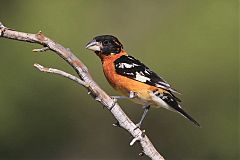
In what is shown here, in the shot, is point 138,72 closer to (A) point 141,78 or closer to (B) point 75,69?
(A) point 141,78

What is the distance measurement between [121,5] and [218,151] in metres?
2.08

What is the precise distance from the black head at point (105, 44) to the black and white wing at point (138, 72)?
7 centimetres

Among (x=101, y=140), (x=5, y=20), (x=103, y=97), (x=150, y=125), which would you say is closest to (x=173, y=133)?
(x=150, y=125)

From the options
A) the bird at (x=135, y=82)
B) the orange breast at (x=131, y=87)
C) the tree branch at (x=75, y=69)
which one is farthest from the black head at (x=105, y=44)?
the tree branch at (x=75, y=69)

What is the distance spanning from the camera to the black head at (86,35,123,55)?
339cm

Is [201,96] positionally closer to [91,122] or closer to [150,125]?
[150,125]

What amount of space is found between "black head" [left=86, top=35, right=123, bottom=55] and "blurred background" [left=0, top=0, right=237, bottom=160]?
336cm

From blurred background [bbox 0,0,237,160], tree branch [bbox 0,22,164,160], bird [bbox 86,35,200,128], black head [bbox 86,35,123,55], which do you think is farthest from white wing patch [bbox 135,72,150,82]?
blurred background [bbox 0,0,237,160]

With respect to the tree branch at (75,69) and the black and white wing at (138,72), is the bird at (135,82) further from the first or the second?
the tree branch at (75,69)

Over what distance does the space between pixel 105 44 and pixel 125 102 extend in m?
3.49

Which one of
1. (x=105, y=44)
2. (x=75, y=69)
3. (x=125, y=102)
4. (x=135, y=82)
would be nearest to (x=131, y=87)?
(x=135, y=82)

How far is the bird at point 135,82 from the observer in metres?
3.32

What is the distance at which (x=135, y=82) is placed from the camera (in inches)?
132

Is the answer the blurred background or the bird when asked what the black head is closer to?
the bird
